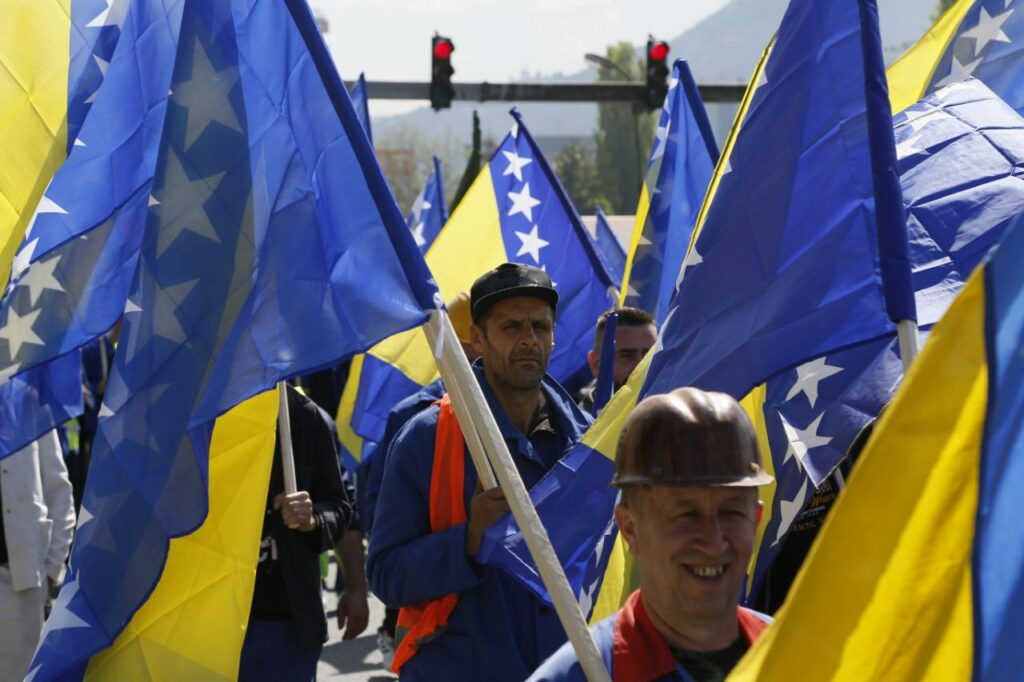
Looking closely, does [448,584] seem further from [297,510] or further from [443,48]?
[443,48]

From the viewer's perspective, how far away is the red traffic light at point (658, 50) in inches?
711

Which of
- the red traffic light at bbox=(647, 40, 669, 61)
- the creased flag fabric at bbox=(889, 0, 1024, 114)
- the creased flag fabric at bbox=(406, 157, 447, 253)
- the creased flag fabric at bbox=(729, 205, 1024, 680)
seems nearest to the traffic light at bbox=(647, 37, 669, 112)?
the red traffic light at bbox=(647, 40, 669, 61)

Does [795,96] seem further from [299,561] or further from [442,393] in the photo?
[299,561]

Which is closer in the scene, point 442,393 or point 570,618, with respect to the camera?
point 570,618

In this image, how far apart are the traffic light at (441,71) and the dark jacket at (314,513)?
1146 cm

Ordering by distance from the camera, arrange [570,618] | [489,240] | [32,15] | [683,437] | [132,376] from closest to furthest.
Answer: [683,437] → [570,618] → [132,376] → [32,15] → [489,240]

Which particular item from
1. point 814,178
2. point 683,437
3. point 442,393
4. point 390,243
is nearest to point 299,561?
point 442,393

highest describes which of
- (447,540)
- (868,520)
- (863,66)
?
(863,66)

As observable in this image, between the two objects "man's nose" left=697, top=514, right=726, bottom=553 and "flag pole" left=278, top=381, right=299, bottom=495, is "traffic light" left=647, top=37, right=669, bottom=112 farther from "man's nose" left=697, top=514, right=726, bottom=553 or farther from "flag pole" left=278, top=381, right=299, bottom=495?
"man's nose" left=697, top=514, right=726, bottom=553

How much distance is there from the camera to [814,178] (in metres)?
4.07

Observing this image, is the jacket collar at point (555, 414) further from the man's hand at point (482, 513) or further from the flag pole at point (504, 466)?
the flag pole at point (504, 466)

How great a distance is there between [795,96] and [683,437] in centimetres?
153

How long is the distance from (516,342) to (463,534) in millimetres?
684

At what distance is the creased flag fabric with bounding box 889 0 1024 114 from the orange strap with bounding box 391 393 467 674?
85.0 inches
